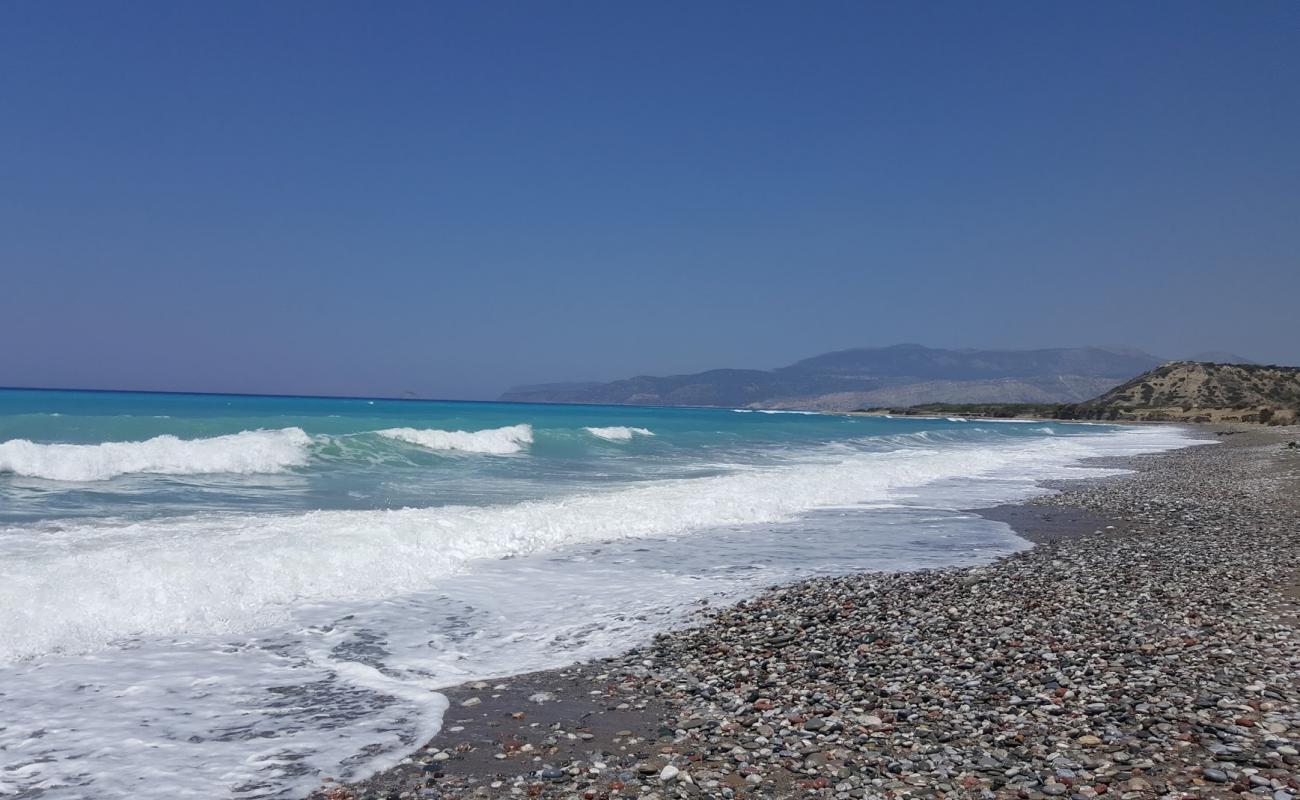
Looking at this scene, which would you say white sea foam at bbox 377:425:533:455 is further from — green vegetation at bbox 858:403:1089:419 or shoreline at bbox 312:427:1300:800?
green vegetation at bbox 858:403:1089:419

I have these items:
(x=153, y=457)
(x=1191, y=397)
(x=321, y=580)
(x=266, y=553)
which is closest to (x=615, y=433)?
(x=153, y=457)

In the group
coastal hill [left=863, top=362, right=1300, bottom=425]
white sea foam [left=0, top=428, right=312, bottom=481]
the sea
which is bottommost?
the sea

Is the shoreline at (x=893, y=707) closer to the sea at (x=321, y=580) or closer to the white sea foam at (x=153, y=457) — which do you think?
the sea at (x=321, y=580)

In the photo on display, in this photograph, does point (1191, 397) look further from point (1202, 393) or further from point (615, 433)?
point (615, 433)

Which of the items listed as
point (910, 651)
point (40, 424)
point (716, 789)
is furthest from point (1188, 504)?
point (40, 424)

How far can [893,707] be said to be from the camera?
638 cm

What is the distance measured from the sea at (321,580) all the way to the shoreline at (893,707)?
785 millimetres

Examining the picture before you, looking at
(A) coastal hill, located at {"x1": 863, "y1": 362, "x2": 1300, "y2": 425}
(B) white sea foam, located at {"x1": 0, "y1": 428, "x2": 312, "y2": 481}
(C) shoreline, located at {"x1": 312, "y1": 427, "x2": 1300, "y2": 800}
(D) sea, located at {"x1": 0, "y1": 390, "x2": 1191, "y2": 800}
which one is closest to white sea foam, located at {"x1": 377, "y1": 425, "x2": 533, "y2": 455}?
(B) white sea foam, located at {"x1": 0, "y1": 428, "x2": 312, "y2": 481}

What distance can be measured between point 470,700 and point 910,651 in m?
4.31

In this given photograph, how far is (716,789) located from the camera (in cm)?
510

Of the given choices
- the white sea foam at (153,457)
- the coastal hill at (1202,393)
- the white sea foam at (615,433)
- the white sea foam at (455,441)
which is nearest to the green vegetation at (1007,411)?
the coastal hill at (1202,393)

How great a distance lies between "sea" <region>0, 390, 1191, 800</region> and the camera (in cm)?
611

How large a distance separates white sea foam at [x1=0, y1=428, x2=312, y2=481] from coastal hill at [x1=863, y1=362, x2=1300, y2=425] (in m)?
107

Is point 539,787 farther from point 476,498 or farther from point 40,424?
point 40,424
